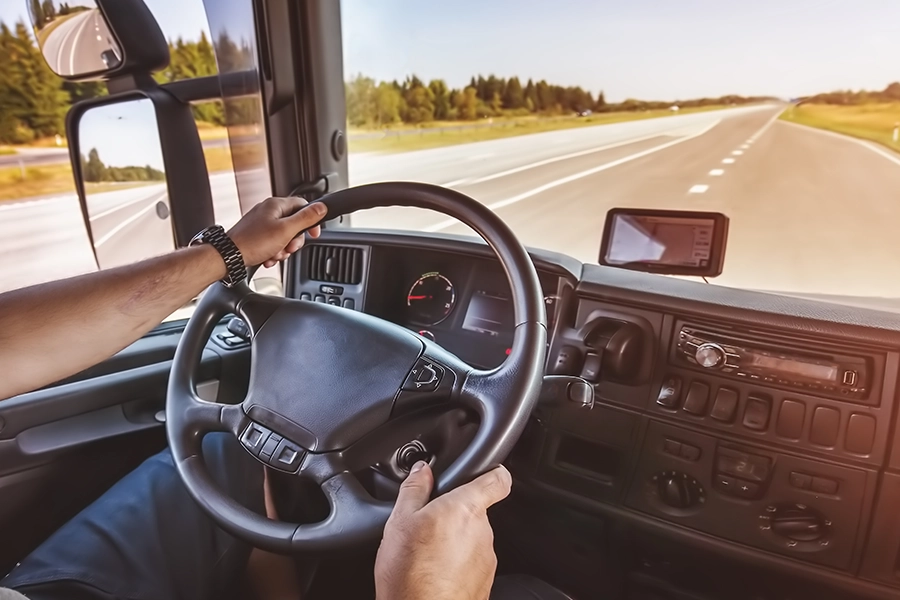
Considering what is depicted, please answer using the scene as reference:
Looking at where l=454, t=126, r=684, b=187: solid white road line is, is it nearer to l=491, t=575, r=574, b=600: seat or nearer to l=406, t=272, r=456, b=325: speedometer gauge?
l=406, t=272, r=456, b=325: speedometer gauge

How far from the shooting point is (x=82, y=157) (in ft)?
7.18

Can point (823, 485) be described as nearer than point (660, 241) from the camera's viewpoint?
Yes

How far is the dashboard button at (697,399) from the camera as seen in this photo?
5.45 ft

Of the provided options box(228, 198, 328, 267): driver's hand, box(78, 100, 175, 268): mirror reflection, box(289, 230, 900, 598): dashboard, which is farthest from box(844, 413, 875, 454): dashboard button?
box(78, 100, 175, 268): mirror reflection

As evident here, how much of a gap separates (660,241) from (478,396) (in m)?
0.88

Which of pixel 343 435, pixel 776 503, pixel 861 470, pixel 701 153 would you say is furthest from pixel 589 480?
pixel 701 153

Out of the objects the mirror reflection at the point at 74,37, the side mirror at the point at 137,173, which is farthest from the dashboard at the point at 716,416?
the mirror reflection at the point at 74,37

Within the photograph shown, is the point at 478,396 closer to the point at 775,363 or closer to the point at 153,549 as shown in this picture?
the point at 775,363

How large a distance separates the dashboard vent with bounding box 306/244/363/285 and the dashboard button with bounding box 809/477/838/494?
141 centimetres

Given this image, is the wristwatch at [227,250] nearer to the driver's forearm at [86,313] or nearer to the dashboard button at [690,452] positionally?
the driver's forearm at [86,313]

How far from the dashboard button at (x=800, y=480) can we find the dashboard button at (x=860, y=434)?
12cm

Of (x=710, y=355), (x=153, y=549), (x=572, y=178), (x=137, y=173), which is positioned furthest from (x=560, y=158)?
(x=153, y=549)

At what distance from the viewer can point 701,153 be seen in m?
2.00

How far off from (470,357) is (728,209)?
882mm
